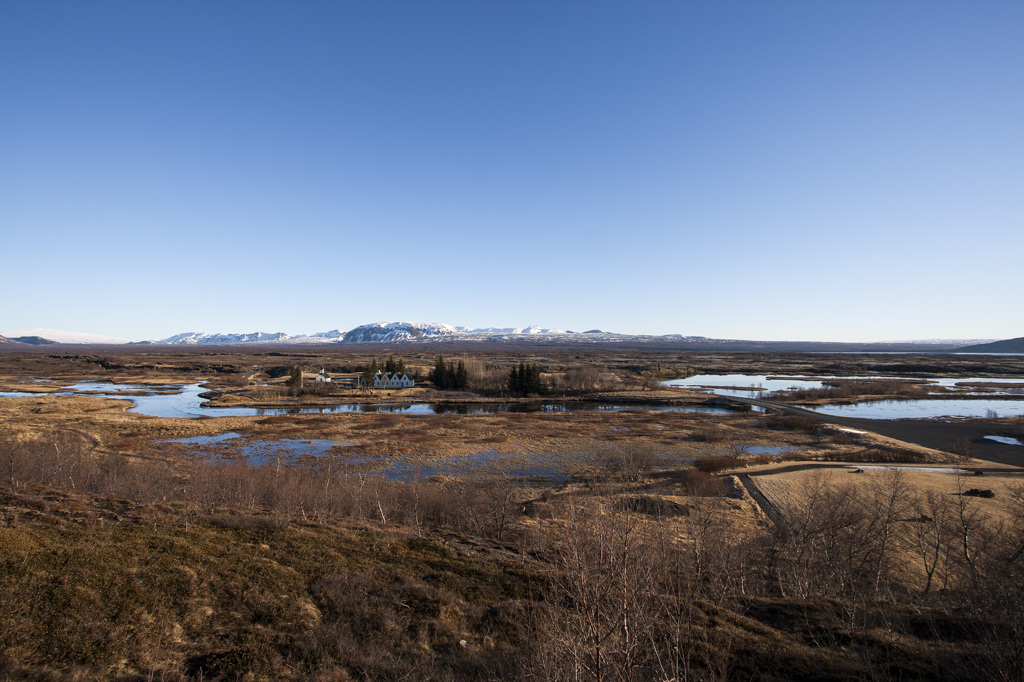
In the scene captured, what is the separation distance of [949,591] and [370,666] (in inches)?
809

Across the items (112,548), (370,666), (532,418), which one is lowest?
(532,418)

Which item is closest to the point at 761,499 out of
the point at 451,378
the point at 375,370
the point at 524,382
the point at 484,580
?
the point at 484,580

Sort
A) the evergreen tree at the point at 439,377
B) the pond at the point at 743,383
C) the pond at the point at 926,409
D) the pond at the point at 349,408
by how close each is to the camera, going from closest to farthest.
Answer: the pond at the point at 926,409
the pond at the point at 349,408
the pond at the point at 743,383
the evergreen tree at the point at 439,377

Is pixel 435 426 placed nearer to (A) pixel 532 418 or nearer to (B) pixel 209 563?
(A) pixel 532 418

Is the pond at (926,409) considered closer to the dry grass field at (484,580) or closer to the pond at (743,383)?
the pond at (743,383)

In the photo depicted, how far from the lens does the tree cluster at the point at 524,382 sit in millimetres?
91062

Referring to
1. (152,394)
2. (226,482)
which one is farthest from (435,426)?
(152,394)

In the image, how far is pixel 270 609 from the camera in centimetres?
1038

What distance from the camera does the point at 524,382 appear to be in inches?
3607

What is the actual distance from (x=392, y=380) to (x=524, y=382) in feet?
98.1

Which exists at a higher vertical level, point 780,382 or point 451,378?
point 451,378

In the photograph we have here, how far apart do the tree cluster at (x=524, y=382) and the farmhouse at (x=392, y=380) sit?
2411 centimetres

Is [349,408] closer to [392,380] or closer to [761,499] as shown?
[392,380]

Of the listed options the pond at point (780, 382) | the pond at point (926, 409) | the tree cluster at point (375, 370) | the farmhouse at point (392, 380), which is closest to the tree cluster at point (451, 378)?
the farmhouse at point (392, 380)
